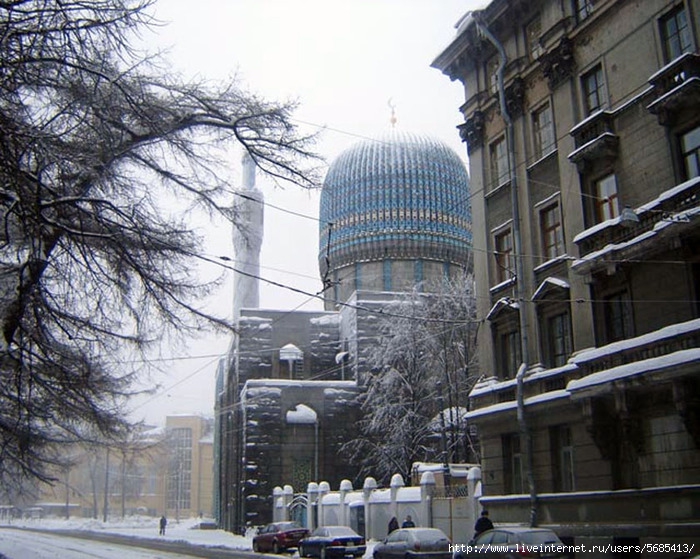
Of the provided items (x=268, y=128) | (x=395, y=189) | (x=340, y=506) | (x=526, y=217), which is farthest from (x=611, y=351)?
(x=395, y=189)

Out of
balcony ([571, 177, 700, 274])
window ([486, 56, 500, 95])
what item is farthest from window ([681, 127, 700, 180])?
window ([486, 56, 500, 95])

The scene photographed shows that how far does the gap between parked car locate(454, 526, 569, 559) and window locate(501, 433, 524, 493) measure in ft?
24.7

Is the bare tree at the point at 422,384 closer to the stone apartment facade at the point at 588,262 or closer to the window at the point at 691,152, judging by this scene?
the stone apartment facade at the point at 588,262

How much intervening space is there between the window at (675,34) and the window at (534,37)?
5094 mm

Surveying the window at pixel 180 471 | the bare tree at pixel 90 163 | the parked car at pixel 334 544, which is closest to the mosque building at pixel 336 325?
the parked car at pixel 334 544

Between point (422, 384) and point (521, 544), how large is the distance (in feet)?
94.0

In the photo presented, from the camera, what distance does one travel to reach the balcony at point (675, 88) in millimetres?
17859

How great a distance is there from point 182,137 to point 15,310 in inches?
113

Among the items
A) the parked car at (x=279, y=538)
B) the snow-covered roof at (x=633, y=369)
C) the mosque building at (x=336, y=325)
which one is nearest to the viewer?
the snow-covered roof at (x=633, y=369)

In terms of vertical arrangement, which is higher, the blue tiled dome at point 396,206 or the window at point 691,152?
the blue tiled dome at point 396,206

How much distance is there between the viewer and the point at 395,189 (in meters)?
58.6

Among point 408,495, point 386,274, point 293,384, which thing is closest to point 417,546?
point 408,495

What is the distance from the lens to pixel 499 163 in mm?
26500

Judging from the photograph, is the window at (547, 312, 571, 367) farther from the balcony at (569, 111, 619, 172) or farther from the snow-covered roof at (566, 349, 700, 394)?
the balcony at (569, 111, 619, 172)
